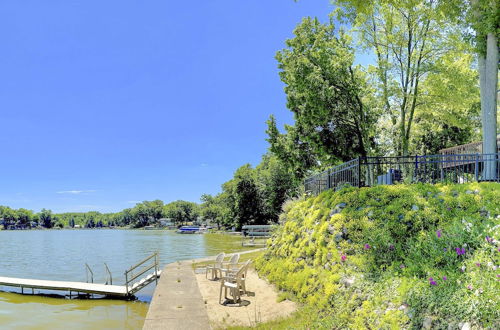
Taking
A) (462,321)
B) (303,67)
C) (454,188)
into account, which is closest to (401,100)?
(303,67)

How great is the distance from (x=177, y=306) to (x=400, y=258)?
6343 millimetres

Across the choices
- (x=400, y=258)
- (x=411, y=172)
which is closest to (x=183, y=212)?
(x=411, y=172)

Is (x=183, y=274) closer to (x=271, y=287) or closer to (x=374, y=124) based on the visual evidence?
(x=271, y=287)

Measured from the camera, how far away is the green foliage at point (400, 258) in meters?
5.25

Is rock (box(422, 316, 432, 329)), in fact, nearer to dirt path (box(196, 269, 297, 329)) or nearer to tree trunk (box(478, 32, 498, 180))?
dirt path (box(196, 269, 297, 329))

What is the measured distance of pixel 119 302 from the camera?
15430 millimetres

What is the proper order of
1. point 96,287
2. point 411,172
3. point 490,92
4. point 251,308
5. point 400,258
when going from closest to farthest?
point 400,258 < point 251,308 < point 411,172 < point 490,92 < point 96,287

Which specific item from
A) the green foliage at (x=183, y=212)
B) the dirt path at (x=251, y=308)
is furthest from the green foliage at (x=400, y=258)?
the green foliage at (x=183, y=212)

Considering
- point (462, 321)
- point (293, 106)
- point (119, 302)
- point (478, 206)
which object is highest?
point (293, 106)

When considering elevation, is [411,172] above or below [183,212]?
above

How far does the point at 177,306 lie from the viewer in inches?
389

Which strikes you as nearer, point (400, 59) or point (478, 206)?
point (478, 206)

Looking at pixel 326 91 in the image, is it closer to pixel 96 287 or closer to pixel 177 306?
pixel 177 306

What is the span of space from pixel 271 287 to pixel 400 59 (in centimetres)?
1526
